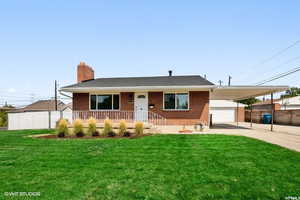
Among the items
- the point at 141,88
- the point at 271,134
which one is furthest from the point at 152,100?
the point at 271,134

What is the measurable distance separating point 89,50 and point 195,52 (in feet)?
30.6

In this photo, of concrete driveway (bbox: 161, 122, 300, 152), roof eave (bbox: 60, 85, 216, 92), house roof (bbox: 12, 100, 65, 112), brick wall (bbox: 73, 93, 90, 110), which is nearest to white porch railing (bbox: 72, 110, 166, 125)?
brick wall (bbox: 73, 93, 90, 110)

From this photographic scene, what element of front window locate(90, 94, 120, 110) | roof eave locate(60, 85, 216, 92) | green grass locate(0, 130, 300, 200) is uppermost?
roof eave locate(60, 85, 216, 92)

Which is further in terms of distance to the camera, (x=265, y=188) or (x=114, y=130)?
(x=114, y=130)

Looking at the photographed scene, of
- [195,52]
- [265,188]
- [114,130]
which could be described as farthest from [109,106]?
[265,188]

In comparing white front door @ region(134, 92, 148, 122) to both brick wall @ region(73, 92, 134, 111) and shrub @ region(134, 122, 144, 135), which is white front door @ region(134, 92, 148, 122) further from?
shrub @ region(134, 122, 144, 135)

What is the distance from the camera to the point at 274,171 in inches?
145

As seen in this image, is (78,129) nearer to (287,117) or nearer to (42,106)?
(287,117)

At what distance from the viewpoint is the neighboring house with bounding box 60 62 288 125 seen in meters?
10.9

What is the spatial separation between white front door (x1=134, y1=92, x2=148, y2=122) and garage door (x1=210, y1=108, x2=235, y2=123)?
1492 centimetres

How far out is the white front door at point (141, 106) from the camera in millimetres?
11727

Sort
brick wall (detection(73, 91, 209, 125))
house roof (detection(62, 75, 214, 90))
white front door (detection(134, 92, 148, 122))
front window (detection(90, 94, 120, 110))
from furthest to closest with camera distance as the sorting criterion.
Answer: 1. front window (detection(90, 94, 120, 110))
2. white front door (detection(134, 92, 148, 122))
3. house roof (detection(62, 75, 214, 90))
4. brick wall (detection(73, 91, 209, 125))

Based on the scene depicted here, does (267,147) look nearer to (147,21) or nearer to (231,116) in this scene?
(147,21)

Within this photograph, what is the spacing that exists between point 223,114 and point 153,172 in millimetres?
22421
